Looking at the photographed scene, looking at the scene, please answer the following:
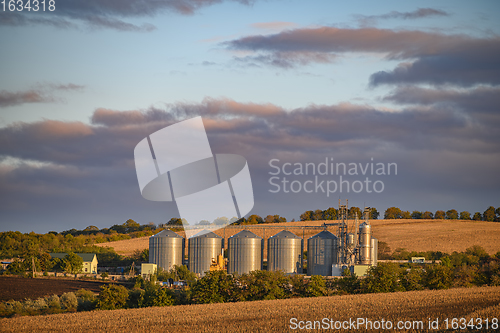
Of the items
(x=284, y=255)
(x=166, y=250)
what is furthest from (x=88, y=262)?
(x=284, y=255)

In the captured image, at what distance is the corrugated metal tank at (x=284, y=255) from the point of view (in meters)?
82.1

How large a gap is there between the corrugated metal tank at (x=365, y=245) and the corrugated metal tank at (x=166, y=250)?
96.0ft

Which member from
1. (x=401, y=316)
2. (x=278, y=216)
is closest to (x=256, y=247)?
(x=401, y=316)

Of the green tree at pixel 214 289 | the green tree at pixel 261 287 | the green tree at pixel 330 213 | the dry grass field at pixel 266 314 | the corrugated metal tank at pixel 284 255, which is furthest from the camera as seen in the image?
the green tree at pixel 330 213

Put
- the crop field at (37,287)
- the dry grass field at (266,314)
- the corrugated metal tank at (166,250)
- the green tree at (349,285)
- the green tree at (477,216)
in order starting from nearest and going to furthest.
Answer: the dry grass field at (266,314), the green tree at (349,285), the crop field at (37,287), the corrugated metal tank at (166,250), the green tree at (477,216)

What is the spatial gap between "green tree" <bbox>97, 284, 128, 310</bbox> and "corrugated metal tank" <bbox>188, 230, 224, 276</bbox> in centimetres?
3302

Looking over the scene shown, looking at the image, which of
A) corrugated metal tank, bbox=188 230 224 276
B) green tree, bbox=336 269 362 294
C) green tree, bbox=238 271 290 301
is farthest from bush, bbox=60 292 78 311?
corrugated metal tank, bbox=188 230 224 276

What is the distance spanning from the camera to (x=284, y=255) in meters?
82.4

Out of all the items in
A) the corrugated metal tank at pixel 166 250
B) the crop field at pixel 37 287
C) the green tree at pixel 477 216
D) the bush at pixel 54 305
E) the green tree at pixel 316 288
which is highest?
the green tree at pixel 477 216

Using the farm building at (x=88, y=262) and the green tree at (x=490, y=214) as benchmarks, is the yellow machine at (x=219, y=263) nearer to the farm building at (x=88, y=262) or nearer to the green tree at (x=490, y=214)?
the farm building at (x=88, y=262)

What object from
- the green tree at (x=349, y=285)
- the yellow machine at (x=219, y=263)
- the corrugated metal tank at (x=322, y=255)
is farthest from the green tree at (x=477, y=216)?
the green tree at (x=349, y=285)

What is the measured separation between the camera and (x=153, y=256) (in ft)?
288

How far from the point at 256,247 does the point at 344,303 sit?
1449 inches

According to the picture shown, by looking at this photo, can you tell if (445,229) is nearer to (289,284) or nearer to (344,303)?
(289,284)
